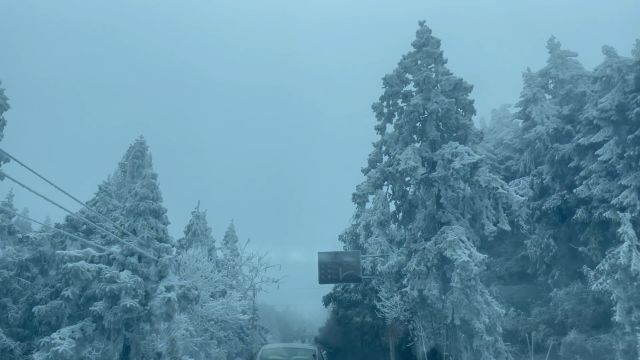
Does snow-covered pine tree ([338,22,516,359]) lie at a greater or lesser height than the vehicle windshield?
greater

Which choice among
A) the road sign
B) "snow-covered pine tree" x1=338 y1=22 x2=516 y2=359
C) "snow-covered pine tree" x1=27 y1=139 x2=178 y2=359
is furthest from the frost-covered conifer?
"snow-covered pine tree" x1=338 y1=22 x2=516 y2=359

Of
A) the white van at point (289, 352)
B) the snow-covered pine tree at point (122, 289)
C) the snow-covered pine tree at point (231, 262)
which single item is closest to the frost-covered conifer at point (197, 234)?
the snow-covered pine tree at point (231, 262)

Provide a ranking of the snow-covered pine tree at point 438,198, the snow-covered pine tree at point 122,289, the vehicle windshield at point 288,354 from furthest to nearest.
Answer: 1. the snow-covered pine tree at point 122,289
2. the snow-covered pine tree at point 438,198
3. the vehicle windshield at point 288,354

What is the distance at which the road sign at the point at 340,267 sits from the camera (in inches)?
1293

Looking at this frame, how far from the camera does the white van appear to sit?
17062 millimetres

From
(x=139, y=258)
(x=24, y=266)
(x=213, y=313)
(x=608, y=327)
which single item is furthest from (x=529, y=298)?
(x=24, y=266)

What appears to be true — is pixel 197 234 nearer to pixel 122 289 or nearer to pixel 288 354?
pixel 122 289

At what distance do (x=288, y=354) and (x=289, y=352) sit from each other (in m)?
0.10

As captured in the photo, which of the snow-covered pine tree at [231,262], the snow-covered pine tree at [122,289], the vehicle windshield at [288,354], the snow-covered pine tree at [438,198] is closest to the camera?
the vehicle windshield at [288,354]

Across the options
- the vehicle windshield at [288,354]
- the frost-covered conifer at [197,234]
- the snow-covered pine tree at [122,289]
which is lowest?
the vehicle windshield at [288,354]

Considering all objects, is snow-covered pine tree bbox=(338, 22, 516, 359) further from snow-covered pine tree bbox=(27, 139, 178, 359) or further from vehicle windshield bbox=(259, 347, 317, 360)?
snow-covered pine tree bbox=(27, 139, 178, 359)

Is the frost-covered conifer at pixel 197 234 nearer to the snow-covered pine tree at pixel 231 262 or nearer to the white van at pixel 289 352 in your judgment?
the snow-covered pine tree at pixel 231 262

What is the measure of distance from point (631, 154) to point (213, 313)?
24886 millimetres

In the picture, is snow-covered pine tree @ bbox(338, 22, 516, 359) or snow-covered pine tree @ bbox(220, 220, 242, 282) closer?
snow-covered pine tree @ bbox(338, 22, 516, 359)
